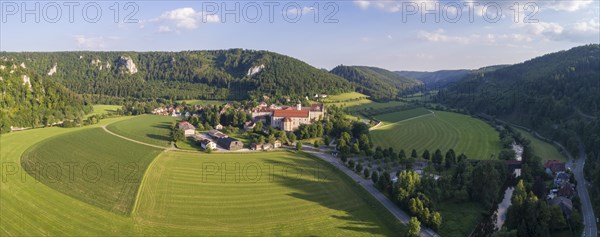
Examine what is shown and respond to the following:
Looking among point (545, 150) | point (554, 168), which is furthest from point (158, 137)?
point (545, 150)

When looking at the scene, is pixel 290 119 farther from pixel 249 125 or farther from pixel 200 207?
pixel 200 207

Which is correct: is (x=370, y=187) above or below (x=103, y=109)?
below

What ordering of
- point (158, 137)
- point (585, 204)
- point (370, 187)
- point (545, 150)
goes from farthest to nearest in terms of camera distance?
1. point (158, 137)
2. point (545, 150)
3. point (370, 187)
4. point (585, 204)

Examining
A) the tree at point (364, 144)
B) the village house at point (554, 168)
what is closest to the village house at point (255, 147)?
the tree at point (364, 144)

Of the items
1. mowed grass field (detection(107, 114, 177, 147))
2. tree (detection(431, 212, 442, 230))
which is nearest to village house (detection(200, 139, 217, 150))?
mowed grass field (detection(107, 114, 177, 147))

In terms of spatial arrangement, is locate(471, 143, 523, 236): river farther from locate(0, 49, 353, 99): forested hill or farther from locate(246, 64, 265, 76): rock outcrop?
locate(246, 64, 265, 76): rock outcrop

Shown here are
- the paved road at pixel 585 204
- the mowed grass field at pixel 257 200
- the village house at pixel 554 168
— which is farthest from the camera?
the village house at pixel 554 168

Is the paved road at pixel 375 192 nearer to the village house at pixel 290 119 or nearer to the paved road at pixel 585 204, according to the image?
the paved road at pixel 585 204
